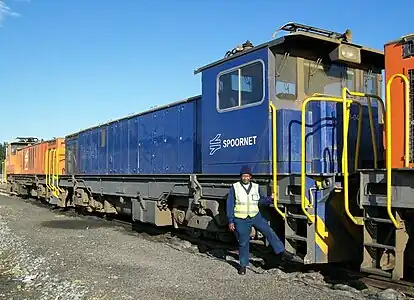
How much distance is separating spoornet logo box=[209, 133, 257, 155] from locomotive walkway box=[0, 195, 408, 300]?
6.37 ft

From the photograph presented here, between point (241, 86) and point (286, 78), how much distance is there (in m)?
0.78

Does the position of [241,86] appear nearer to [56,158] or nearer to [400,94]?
[400,94]

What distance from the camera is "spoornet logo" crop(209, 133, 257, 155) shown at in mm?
7355

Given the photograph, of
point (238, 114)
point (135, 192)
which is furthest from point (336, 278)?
point (135, 192)

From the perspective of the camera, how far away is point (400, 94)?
561 cm

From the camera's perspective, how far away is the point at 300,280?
21.1 feet

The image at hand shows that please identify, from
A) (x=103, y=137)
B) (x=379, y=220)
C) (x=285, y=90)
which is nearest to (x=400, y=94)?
(x=379, y=220)

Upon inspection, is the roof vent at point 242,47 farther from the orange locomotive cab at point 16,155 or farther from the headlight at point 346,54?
the orange locomotive cab at point 16,155

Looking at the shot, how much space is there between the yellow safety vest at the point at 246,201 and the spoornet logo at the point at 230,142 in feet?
2.43

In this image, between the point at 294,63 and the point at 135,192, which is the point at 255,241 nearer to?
the point at 294,63

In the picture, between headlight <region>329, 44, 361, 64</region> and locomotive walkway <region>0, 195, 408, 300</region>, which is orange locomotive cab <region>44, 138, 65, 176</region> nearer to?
locomotive walkway <region>0, 195, 408, 300</region>

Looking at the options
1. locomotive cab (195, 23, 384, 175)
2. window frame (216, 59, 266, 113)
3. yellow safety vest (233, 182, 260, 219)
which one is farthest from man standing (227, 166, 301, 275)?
window frame (216, 59, 266, 113)

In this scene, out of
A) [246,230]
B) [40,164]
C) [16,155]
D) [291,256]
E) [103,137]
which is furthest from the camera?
[16,155]

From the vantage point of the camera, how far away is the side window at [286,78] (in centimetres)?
712
